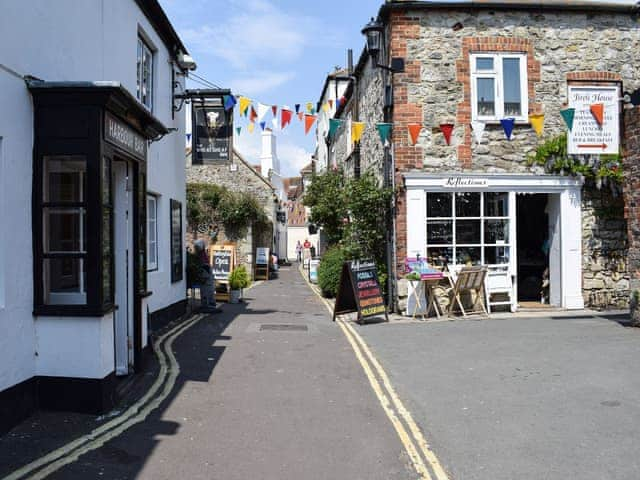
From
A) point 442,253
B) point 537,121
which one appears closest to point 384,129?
point 442,253

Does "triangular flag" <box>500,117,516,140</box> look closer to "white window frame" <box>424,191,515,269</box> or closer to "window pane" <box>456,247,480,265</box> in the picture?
"white window frame" <box>424,191,515,269</box>

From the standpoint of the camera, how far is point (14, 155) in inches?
221

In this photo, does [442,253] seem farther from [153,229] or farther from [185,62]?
[185,62]

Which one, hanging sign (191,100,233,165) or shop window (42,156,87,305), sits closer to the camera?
shop window (42,156,87,305)

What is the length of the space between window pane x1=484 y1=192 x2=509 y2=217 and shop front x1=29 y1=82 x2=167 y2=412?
368 inches

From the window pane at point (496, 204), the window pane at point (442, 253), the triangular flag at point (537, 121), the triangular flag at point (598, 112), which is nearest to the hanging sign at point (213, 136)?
the window pane at point (442, 253)

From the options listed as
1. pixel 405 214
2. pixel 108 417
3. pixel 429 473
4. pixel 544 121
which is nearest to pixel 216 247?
pixel 405 214

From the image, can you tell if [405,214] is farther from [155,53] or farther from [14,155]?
[14,155]

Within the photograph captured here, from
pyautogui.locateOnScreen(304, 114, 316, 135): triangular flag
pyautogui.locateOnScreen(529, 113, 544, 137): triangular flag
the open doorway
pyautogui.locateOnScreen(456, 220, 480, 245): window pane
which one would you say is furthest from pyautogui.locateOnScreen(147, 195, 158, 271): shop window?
the open doorway

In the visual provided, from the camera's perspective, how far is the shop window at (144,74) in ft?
36.2

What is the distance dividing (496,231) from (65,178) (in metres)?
10.0

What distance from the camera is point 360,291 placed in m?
12.8

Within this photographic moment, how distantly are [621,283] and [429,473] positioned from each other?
36.3 ft

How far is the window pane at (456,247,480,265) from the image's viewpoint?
44.8 ft
